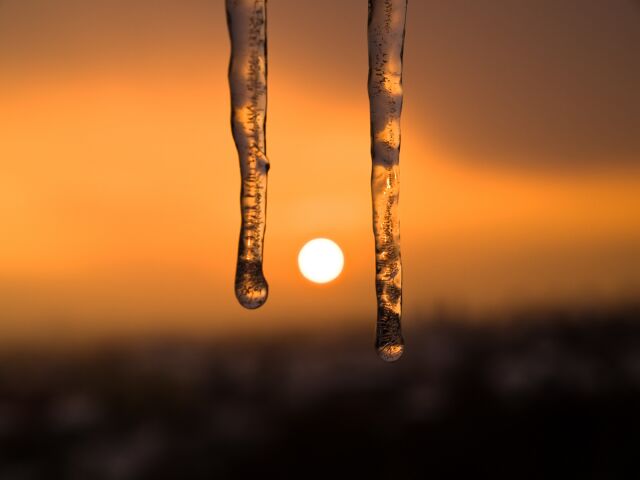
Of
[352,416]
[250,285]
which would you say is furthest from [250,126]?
[352,416]

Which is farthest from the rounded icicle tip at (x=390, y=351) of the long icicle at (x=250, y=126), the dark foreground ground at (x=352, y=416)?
the dark foreground ground at (x=352, y=416)

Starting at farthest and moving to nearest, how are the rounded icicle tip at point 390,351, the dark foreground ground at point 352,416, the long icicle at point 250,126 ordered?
the dark foreground ground at point 352,416, the rounded icicle tip at point 390,351, the long icicle at point 250,126

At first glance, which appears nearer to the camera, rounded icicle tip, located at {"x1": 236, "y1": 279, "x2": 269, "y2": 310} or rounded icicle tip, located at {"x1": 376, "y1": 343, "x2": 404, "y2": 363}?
rounded icicle tip, located at {"x1": 236, "y1": 279, "x2": 269, "y2": 310}

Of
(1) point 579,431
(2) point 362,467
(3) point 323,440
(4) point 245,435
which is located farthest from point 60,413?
(1) point 579,431

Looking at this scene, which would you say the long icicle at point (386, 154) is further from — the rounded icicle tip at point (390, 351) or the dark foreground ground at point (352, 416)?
the dark foreground ground at point (352, 416)

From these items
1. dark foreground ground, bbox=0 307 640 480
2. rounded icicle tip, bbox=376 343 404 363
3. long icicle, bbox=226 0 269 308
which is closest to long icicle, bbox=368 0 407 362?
rounded icicle tip, bbox=376 343 404 363

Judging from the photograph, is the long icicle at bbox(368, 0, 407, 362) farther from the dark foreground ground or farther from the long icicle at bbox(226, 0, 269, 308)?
the dark foreground ground

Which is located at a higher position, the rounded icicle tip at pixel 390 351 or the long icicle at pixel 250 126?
the long icicle at pixel 250 126

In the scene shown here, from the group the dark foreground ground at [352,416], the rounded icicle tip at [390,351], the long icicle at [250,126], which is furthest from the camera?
the dark foreground ground at [352,416]
